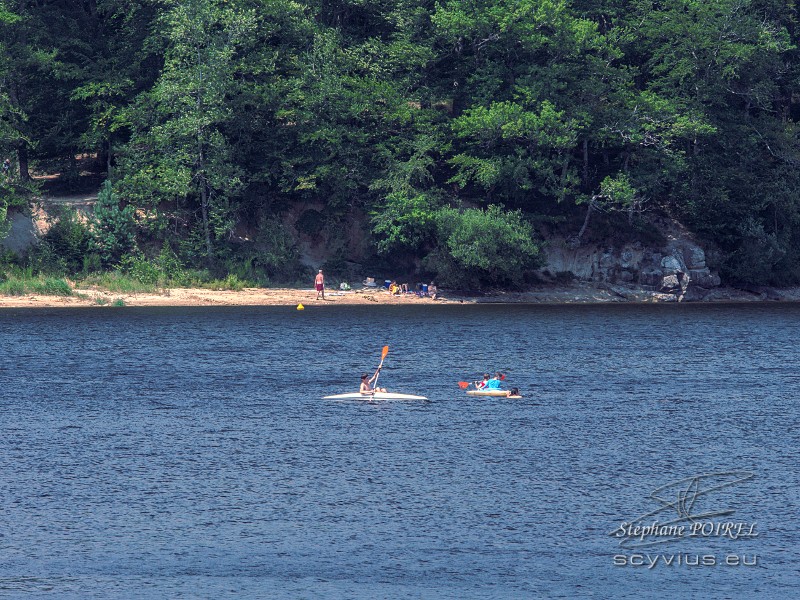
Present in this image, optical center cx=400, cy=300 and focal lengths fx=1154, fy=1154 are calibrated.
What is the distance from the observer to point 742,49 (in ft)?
272

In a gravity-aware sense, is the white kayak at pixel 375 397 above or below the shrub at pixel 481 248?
below

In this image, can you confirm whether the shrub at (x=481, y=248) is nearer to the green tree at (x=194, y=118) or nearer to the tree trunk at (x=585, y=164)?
the tree trunk at (x=585, y=164)

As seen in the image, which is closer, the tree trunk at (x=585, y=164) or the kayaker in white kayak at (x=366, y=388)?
the kayaker in white kayak at (x=366, y=388)

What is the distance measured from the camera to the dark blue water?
1042 inches

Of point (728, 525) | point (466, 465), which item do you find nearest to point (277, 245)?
point (466, 465)

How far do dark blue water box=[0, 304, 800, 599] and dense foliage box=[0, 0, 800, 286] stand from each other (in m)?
17.5

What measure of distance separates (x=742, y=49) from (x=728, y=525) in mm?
60325

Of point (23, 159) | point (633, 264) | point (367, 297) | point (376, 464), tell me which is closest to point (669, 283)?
point (633, 264)

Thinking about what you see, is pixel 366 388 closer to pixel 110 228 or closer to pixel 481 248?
pixel 481 248

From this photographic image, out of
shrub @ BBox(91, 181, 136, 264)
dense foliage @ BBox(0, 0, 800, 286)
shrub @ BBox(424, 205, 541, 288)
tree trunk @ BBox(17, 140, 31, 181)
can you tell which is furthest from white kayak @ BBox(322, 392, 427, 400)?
tree trunk @ BBox(17, 140, 31, 181)

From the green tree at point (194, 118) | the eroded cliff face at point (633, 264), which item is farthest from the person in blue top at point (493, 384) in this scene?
the eroded cliff face at point (633, 264)

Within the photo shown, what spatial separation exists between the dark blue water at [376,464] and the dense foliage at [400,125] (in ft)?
57.4

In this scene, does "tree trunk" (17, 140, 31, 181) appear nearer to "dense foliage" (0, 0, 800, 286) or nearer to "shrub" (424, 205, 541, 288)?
"dense foliage" (0, 0, 800, 286)

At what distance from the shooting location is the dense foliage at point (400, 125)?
259ft
